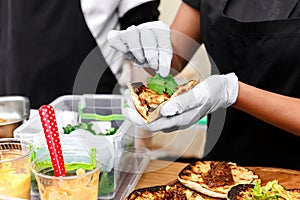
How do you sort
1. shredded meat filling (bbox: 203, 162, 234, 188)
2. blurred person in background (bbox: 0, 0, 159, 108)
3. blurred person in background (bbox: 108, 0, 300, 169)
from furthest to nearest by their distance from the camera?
blurred person in background (bbox: 0, 0, 159, 108) → shredded meat filling (bbox: 203, 162, 234, 188) → blurred person in background (bbox: 108, 0, 300, 169)

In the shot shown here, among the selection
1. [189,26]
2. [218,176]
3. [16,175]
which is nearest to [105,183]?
[16,175]

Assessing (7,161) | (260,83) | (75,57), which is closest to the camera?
(7,161)

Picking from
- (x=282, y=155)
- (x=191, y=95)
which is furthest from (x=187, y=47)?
(x=282, y=155)

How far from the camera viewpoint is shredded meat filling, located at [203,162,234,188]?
63.2 inches

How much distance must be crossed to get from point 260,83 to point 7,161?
93cm

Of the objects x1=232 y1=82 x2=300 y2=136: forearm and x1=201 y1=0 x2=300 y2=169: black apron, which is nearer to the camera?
x1=232 y1=82 x2=300 y2=136: forearm

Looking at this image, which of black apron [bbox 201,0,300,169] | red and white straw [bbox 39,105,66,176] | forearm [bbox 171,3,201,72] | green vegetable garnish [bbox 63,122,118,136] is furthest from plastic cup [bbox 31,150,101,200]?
forearm [bbox 171,3,201,72]

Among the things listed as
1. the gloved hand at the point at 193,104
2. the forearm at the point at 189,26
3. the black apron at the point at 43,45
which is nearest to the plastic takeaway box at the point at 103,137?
the gloved hand at the point at 193,104

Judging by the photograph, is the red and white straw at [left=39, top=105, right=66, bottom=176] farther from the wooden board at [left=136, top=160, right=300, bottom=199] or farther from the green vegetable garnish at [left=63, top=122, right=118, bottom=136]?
the wooden board at [left=136, top=160, right=300, bottom=199]

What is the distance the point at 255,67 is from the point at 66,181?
824 mm

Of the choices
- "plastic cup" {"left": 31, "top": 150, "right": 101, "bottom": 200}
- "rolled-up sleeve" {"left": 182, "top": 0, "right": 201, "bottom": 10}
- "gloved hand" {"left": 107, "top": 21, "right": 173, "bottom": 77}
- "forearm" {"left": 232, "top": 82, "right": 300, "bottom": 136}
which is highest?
"rolled-up sleeve" {"left": 182, "top": 0, "right": 201, "bottom": 10}

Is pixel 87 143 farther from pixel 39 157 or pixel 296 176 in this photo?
pixel 296 176

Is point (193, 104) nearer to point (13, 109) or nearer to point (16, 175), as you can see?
point (16, 175)

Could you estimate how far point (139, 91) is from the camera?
1.42 metres
